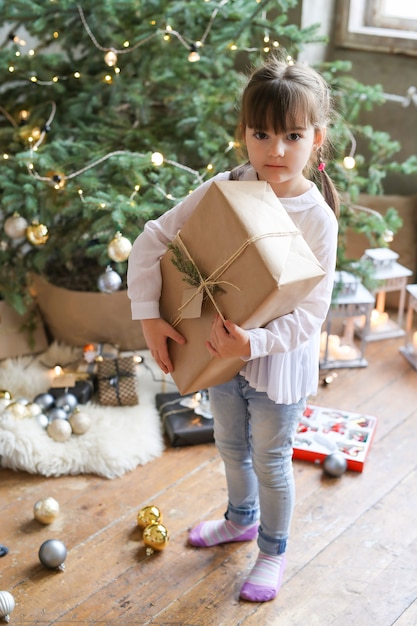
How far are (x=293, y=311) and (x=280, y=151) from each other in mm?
287

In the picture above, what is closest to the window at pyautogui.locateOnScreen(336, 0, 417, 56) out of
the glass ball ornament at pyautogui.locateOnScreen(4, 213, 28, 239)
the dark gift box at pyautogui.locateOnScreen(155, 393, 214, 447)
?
the glass ball ornament at pyautogui.locateOnScreen(4, 213, 28, 239)

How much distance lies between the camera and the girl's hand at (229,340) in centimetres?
125

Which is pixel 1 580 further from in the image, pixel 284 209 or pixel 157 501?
pixel 284 209

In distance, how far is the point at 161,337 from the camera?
144 centimetres

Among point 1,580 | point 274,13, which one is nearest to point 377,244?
point 274,13

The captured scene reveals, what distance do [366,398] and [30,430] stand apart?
1.09m

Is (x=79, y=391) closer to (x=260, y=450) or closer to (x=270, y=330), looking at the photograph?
(x=260, y=450)

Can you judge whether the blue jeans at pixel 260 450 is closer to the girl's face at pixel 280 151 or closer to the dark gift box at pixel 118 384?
the girl's face at pixel 280 151

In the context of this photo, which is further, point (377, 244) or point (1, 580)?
point (377, 244)

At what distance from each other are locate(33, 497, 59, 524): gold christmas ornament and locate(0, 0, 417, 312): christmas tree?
0.74 metres

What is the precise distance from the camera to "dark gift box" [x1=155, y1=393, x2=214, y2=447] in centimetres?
214

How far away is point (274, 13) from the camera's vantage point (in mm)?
2836

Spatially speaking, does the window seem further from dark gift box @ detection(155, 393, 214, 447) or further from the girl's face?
the girl's face

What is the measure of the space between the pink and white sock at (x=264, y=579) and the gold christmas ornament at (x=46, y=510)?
524 millimetres
